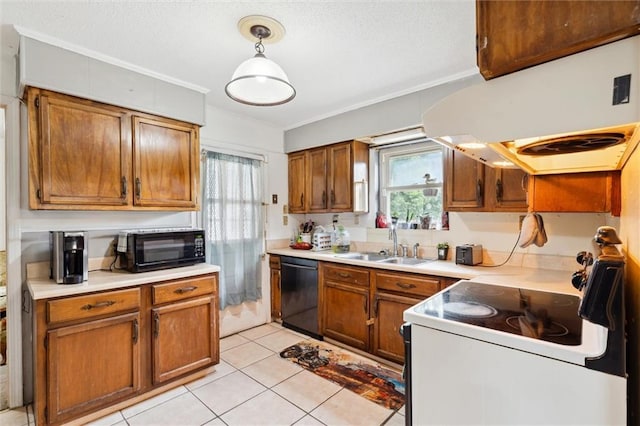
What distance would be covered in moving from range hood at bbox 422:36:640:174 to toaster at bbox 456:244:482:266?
1.57 meters

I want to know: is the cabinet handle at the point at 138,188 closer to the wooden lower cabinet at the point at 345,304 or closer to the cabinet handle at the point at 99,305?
the cabinet handle at the point at 99,305

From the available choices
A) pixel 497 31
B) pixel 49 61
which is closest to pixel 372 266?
pixel 497 31

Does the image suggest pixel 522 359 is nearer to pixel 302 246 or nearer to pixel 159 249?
pixel 159 249

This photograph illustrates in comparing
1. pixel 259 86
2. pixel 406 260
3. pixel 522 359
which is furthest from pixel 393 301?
pixel 259 86

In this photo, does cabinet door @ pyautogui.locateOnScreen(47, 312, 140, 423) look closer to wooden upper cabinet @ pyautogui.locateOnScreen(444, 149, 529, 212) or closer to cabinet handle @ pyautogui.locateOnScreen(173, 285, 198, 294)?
cabinet handle @ pyautogui.locateOnScreen(173, 285, 198, 294)

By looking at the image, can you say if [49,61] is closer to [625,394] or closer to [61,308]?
[61,308]

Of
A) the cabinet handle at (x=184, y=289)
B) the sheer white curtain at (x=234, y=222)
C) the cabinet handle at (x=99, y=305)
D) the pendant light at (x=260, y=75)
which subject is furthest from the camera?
the sheer white curtain at (x=234, y=222)

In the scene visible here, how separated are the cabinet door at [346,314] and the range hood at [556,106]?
2.07m

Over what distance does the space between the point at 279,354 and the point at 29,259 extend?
82.4 inches

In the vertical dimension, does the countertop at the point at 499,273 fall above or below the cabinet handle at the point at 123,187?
below

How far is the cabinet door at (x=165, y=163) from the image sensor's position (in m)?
2.47

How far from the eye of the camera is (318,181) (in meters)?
3.67

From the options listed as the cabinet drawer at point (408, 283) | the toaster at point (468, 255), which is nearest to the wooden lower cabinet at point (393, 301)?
the cabinet drawer at point (408, 283)

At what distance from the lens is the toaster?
253 cm
